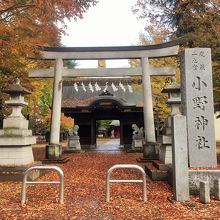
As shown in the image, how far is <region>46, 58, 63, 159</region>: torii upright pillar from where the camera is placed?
1505 centimetres

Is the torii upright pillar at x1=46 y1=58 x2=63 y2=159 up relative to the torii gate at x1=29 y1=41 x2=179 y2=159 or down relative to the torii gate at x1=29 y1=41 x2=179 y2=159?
down

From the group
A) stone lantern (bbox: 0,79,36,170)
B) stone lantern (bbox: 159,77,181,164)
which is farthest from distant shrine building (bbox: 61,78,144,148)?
stone lantern (bbox: 0,79,36,170)

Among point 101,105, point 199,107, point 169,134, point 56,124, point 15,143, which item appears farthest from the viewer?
point 101,105

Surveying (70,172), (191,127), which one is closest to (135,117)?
(70,172)

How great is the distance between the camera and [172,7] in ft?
61.1

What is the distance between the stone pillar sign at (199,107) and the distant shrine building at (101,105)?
1505 centimetres

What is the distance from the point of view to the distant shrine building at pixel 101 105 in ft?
78.8

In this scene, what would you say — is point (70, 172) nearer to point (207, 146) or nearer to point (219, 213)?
point (207, 146)

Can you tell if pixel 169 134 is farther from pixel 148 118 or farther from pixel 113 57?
pixel 113 57

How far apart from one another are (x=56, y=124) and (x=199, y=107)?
8.79m

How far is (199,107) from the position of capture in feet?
27.5

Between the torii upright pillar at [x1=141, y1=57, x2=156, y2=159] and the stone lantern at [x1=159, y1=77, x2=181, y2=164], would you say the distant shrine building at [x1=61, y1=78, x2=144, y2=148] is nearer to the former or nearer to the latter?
the torii upright pillar at [x1=141, y1=57, x2=156, y2=159]

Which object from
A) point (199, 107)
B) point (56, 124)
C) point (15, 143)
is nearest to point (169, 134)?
point (199, 107)

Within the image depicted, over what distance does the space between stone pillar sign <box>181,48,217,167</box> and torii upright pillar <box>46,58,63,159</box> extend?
331 inches
